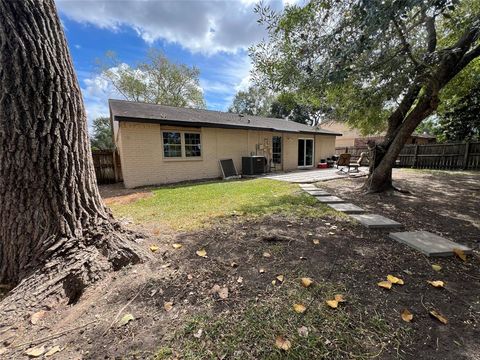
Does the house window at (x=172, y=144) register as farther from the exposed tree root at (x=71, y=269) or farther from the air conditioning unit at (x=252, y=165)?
the exposed tree root at (x=71, y=269)

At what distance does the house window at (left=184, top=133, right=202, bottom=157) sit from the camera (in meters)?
10.0

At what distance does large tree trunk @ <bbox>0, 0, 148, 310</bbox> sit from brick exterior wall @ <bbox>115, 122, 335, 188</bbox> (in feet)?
22.3

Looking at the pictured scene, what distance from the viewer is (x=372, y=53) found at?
13.2ft

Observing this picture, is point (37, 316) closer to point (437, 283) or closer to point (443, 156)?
point (437, 283)

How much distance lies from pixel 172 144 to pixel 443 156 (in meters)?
15.9

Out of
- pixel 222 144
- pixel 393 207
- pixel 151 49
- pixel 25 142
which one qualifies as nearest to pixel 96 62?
pixel 151 49

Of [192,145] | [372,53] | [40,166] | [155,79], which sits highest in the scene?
[155,79]

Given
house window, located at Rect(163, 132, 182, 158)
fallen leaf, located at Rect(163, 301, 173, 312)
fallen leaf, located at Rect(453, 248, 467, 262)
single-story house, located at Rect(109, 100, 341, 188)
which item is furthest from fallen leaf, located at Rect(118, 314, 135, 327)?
house window, located at Rect(163, 132, 182, 158)

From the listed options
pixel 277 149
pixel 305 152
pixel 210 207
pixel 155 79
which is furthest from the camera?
pixel 155 79

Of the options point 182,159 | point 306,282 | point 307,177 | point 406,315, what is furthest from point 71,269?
point 307,177

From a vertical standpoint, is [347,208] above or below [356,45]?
below

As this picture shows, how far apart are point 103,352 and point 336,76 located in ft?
13.9

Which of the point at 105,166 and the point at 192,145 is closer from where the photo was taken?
the point at 105,166

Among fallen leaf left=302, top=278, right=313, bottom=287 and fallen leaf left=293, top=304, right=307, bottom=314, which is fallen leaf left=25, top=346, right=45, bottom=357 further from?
fallen leaf left=302, top=278, right=313, bottom=287
